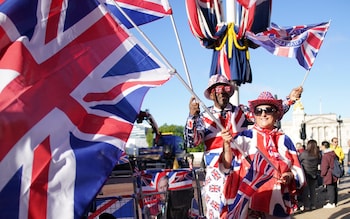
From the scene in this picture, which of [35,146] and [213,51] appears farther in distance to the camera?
[213,51]

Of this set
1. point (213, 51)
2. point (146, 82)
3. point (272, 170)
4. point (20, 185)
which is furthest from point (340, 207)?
point (20, 185)

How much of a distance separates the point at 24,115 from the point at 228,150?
1.90 meters

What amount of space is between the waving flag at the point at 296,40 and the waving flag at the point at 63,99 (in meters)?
3.32

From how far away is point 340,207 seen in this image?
12234mm

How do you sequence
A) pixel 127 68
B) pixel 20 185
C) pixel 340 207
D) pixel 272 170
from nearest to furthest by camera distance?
pixel 20 185 < pixel 127 68 < pixel 272 170 < pixel 340 207

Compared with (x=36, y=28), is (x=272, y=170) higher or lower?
lower

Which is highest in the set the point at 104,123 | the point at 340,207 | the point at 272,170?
the point at 104,123

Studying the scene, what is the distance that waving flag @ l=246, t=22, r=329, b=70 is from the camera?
656cm

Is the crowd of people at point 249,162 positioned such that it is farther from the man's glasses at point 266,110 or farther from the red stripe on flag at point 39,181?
the red stripe on flag at point 39,181

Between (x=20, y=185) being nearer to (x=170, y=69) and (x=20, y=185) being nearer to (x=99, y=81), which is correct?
(x=99, y=81)

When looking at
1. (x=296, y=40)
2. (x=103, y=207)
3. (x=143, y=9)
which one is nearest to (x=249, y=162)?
(x=103, y=207)

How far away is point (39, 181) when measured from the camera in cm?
292

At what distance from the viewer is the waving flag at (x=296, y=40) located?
656cm

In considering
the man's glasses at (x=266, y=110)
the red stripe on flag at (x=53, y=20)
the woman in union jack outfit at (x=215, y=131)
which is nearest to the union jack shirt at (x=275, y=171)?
the man's glasses at (x=266, y=110)
